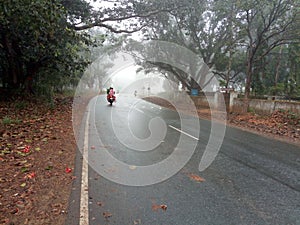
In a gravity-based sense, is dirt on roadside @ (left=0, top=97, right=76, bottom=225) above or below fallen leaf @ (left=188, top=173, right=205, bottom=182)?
above

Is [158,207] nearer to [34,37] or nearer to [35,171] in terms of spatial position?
[35,171]

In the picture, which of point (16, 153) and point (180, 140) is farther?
point (180, 140)

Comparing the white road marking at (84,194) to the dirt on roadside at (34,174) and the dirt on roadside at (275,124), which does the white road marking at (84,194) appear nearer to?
the dirt on roadside at (34,174)

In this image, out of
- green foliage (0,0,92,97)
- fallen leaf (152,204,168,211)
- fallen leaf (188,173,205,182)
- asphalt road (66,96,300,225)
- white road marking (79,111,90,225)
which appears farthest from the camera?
green foliage (0,0,92,97)

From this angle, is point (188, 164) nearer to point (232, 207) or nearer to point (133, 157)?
point (133, 157)

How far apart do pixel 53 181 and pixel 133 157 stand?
7.09 feet

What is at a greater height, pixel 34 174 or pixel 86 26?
pixel 86 26

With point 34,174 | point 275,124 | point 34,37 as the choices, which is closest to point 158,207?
point 34,174

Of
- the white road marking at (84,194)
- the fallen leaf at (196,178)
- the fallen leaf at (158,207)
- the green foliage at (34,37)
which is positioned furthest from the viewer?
the green foliage at (34,37)

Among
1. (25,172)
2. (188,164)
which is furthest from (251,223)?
(25,172)

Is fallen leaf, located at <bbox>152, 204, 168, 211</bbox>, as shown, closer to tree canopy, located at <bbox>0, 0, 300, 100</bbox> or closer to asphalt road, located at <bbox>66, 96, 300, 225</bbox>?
asphalt road, located at <bbox>66, 96, 300, 225</bbox>

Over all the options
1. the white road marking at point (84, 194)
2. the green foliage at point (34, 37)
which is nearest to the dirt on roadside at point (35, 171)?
the white road marking at point (84, 194)

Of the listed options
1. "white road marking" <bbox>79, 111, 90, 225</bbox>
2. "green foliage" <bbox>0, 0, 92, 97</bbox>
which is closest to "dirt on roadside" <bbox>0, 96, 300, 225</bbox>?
"white road marking" <bbox>79, 111, 90, 225</bbox>

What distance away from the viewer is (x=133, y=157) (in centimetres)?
616
